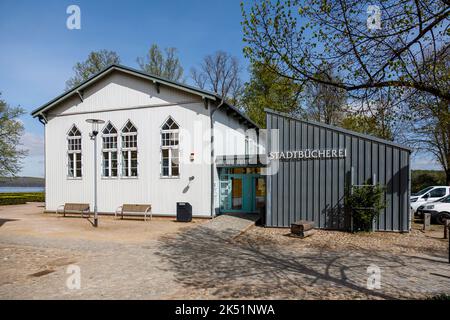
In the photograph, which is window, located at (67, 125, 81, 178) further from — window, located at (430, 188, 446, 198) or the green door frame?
window, located at (430, 188, 446, 198)

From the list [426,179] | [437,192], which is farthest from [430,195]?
[426,179]

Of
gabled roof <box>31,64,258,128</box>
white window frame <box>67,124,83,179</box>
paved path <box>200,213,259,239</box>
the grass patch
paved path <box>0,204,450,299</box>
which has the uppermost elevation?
gabled roof <box>31,64,258,128</box>

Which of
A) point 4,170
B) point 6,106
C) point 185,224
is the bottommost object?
point 185,224

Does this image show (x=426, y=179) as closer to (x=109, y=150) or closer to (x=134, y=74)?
Answer: (x=134, y=74)

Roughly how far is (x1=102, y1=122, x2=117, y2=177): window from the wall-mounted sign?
9.16 m

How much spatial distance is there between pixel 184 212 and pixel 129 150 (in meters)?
5.05

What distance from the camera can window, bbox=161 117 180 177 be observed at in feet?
53.0

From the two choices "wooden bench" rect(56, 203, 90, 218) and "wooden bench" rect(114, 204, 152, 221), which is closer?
"wooden bench" rect(114, 204, 152, 221)

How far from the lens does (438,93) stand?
5.30 m

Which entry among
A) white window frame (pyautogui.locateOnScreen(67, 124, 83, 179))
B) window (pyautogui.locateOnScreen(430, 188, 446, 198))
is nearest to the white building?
white window frame (pyautogui.locateOnScreen(67, 124, 83, 179))

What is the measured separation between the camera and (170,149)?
16250 millimetres
